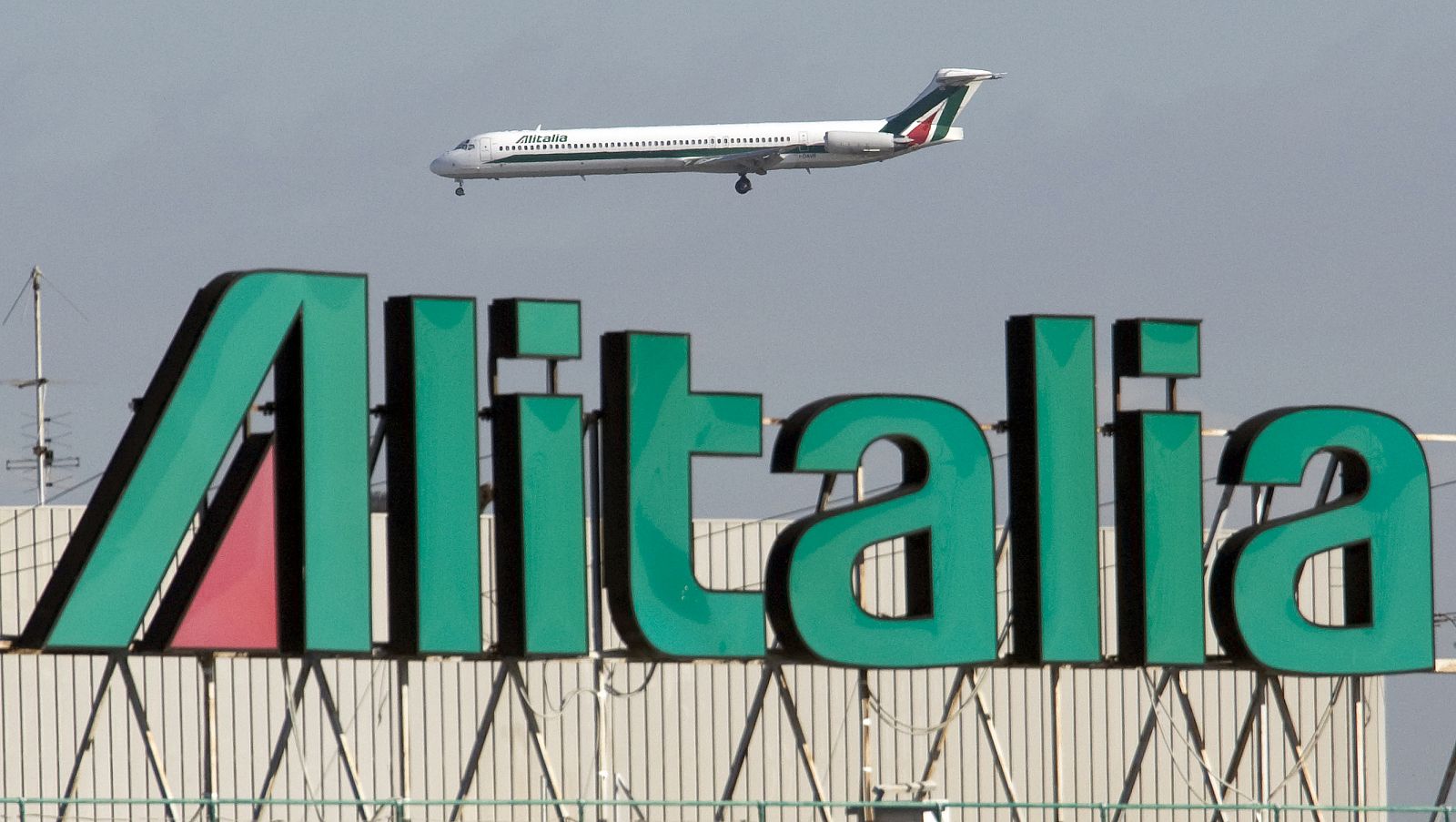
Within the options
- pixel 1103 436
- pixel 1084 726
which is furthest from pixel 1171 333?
pixel 1084 726

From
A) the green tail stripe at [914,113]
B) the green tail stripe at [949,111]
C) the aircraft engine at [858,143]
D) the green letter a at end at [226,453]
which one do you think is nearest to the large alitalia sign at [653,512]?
the green letter a at end at [226,453]

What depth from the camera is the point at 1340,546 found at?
99.5 ft

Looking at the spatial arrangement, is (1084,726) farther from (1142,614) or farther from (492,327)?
(492,327)

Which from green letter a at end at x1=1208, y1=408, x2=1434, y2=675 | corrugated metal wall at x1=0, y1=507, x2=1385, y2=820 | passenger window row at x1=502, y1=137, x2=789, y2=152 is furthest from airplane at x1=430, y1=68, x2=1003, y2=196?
green letter a at end at x1=1208, y1=408, x2=1434, y2=675

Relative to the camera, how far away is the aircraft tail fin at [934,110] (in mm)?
108688

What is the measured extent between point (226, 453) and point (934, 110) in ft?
287

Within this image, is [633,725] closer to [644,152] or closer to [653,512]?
[653,512]

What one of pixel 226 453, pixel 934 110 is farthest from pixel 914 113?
pixel 226 453

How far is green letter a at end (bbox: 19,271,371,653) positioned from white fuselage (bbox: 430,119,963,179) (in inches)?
2825

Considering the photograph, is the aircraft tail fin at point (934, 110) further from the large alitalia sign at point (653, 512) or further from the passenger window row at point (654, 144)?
the large alitalia sign at point (653, 512)

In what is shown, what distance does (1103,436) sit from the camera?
98.0 ft

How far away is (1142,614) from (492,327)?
842 cm

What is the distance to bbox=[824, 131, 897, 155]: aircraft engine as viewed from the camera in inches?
4119

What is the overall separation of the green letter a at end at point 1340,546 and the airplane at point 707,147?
68.4m
